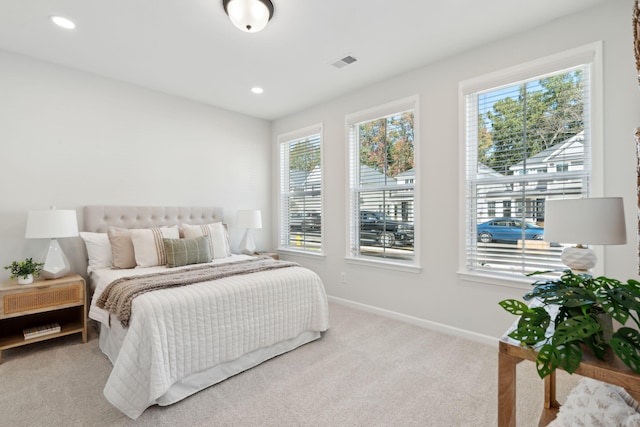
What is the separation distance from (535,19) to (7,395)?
15.0 ft

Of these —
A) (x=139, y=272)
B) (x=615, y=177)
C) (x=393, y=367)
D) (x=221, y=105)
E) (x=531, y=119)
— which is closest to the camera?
(x=615, y=177)

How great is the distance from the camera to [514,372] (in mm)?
1148

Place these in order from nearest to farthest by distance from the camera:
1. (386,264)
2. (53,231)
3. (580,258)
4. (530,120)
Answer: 1. (580,258)
2. (530,120)
3. (53,231)
4. (386,264)

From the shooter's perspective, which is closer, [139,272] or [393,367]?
[393,367]

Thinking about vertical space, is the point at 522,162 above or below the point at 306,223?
above

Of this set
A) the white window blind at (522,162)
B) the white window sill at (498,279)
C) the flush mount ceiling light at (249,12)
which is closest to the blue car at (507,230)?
the white window blind at (522,162)

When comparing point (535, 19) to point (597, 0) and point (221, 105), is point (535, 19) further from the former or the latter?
point (221, 105)

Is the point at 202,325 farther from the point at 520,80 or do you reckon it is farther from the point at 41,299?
the point at 520,80

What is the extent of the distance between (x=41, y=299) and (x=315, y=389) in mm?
2406

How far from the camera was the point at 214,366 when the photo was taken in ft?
7.03

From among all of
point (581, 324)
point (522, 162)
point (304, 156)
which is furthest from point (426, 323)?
point (304, 156)

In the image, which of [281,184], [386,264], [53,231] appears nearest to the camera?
[53,231]

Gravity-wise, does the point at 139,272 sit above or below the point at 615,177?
below

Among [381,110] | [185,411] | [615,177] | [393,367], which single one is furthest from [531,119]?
[185,411]
